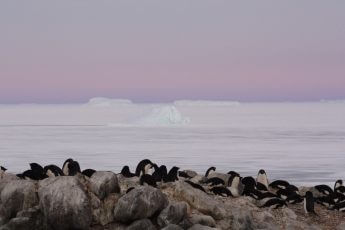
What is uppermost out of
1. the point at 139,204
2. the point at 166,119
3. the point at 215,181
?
the point at 166,119

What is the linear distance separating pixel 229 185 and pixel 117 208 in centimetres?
405

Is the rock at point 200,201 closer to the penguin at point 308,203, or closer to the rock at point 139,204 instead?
the rock at point 139,204

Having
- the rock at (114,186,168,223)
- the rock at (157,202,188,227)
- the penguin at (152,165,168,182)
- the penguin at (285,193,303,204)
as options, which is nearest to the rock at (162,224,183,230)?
the rock at (157,202,188,227)

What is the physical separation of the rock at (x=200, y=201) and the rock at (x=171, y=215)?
663 mm

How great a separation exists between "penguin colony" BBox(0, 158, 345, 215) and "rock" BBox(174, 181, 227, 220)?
2.16 feet

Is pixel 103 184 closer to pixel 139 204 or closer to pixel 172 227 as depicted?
pixel 139 204

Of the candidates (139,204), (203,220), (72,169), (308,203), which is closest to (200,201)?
(203,220)

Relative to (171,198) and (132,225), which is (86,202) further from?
(171,198)

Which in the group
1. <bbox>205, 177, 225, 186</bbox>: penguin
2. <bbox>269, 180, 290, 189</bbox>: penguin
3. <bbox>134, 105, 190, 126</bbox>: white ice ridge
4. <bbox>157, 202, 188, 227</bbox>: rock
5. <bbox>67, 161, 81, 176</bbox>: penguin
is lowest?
<bbox>157, 202, 188, 227</bbox>: rock

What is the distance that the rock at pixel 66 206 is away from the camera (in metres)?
12.4

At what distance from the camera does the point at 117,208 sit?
12.7m

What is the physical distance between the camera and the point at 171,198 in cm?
1345

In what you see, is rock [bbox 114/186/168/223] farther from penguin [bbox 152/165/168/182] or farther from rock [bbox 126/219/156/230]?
penguin [bbox 152/165/168/182]

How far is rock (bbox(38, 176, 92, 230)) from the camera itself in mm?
12414
